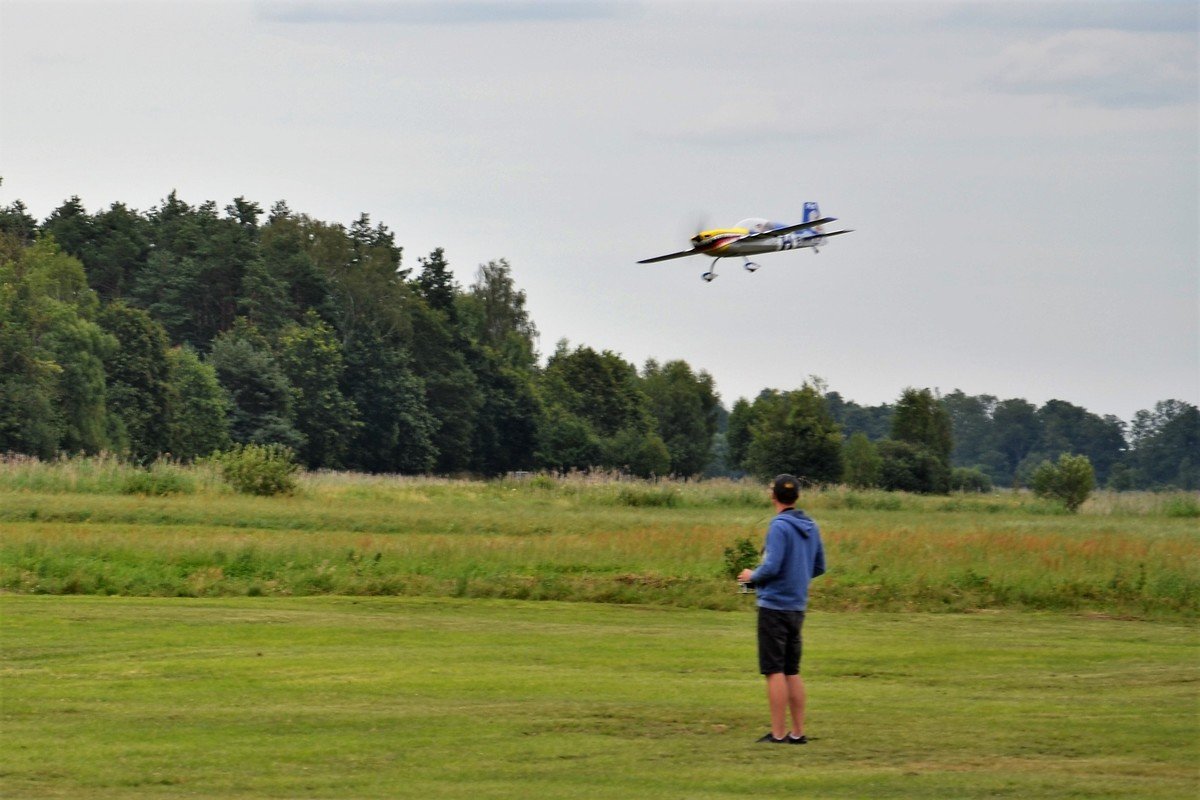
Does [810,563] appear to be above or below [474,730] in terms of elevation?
above

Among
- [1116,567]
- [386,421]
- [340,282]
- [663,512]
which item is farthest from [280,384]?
[1116,567]

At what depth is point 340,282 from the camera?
111 meters

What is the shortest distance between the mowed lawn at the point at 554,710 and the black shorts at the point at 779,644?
1.92 ft

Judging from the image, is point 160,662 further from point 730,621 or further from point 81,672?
point 730,621

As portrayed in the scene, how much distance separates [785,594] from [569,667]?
15.0ft

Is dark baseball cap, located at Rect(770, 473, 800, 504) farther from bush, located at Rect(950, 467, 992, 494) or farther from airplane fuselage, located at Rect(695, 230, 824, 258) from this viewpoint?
bush, located at Rect(950, 467, 992, 494)

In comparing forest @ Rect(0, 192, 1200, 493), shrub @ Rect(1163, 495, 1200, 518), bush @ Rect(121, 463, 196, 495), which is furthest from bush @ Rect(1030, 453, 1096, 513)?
bush @ Rect(121, 463, 196, 495)

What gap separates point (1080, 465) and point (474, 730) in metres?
55.0

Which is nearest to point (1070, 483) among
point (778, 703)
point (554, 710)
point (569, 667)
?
point (569, 667)

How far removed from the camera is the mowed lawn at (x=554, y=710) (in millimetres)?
10438

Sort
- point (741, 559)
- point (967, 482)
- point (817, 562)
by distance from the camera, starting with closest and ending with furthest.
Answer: point (817, 562)
point (741, 559)
point (967, 482)

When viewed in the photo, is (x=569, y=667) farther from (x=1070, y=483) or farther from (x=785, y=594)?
(x=1070, y=483)

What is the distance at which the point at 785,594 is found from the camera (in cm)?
1223

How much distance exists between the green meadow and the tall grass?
0.11 meters
